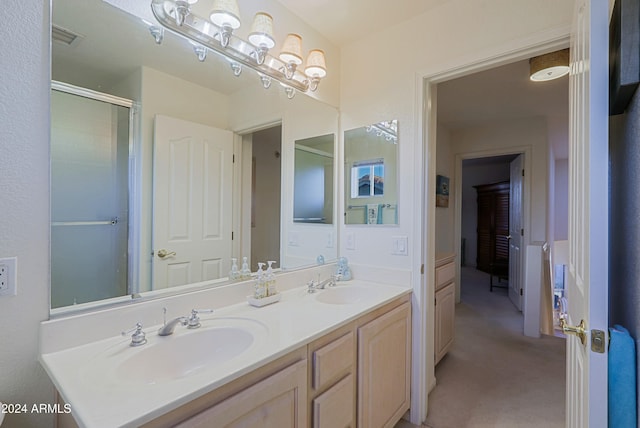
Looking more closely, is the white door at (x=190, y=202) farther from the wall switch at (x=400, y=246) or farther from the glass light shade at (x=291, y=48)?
the wall switch at (x=400, y=246)

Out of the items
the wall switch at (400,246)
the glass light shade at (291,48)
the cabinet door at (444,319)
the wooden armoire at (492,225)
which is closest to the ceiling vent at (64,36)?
the glass light shade at (291,48)

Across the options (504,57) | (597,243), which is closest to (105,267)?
(597,243)

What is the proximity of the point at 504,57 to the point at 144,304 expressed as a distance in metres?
2.09

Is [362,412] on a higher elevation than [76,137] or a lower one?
lower

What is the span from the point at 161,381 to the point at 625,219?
5.11ft

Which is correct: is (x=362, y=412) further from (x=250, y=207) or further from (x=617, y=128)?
(x=617, y=128)

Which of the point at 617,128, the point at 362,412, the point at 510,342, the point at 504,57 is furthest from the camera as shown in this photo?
the point at 510,342

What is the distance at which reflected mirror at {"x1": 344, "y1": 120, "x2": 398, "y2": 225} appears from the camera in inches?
77.9

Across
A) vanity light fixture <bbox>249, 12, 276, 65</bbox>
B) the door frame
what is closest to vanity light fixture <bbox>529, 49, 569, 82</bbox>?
the door frame

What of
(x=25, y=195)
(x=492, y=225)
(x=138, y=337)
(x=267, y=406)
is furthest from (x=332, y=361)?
(x=492, y=225)

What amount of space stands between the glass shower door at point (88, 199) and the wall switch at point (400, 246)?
1.47 meters

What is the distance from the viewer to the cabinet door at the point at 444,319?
238cm

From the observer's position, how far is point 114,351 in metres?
0.97

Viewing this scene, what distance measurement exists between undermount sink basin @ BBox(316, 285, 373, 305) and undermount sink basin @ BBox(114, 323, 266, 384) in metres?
0.71
